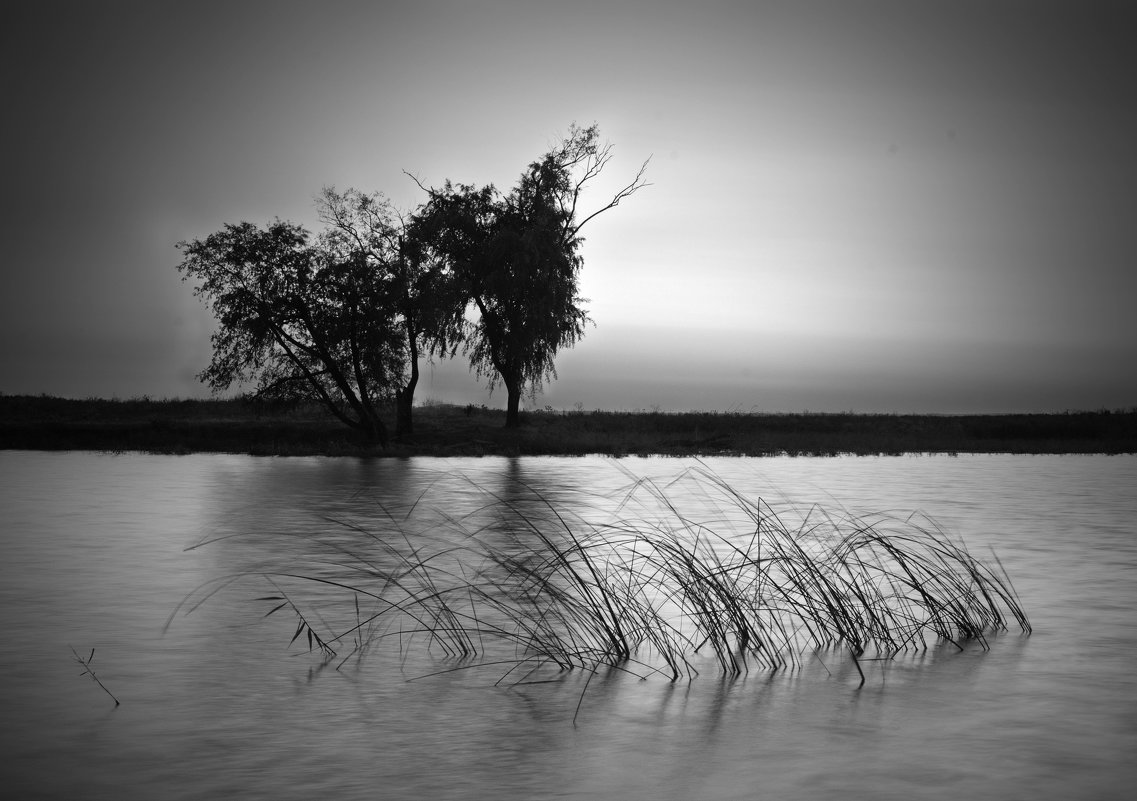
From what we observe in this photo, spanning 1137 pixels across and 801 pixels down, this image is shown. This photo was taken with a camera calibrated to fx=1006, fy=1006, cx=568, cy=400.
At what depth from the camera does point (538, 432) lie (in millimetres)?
45781

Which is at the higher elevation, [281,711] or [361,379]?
[361,379]

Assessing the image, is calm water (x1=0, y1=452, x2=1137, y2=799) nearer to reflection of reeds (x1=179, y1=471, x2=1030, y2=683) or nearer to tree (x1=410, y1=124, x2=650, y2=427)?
reflection of reeds (x1=179, y1=471, x2=1030, y2=683)

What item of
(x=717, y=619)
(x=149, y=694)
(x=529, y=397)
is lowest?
(x=149, y=694)

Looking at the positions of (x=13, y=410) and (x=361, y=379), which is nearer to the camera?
(x=361, y=379)

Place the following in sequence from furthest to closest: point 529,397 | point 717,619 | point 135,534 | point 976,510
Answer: point 529,397, point 976,510, point 135,534, point 717,619

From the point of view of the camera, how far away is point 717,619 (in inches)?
321

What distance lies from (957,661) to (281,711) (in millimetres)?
5554

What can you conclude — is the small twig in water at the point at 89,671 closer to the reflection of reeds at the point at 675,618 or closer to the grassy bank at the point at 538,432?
the reflection of reeds at the point at 675,618

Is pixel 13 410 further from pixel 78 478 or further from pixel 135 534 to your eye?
pixel 135 534

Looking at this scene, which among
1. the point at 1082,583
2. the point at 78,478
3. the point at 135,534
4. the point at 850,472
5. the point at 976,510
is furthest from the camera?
the point at 850,472

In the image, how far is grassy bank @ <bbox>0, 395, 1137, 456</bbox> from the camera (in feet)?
141

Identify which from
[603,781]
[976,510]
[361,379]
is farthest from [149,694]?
[361,379]

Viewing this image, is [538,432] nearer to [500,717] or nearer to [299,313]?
[299,313]

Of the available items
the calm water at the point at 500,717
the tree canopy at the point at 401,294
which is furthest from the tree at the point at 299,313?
the calm water at the point at 500,717
